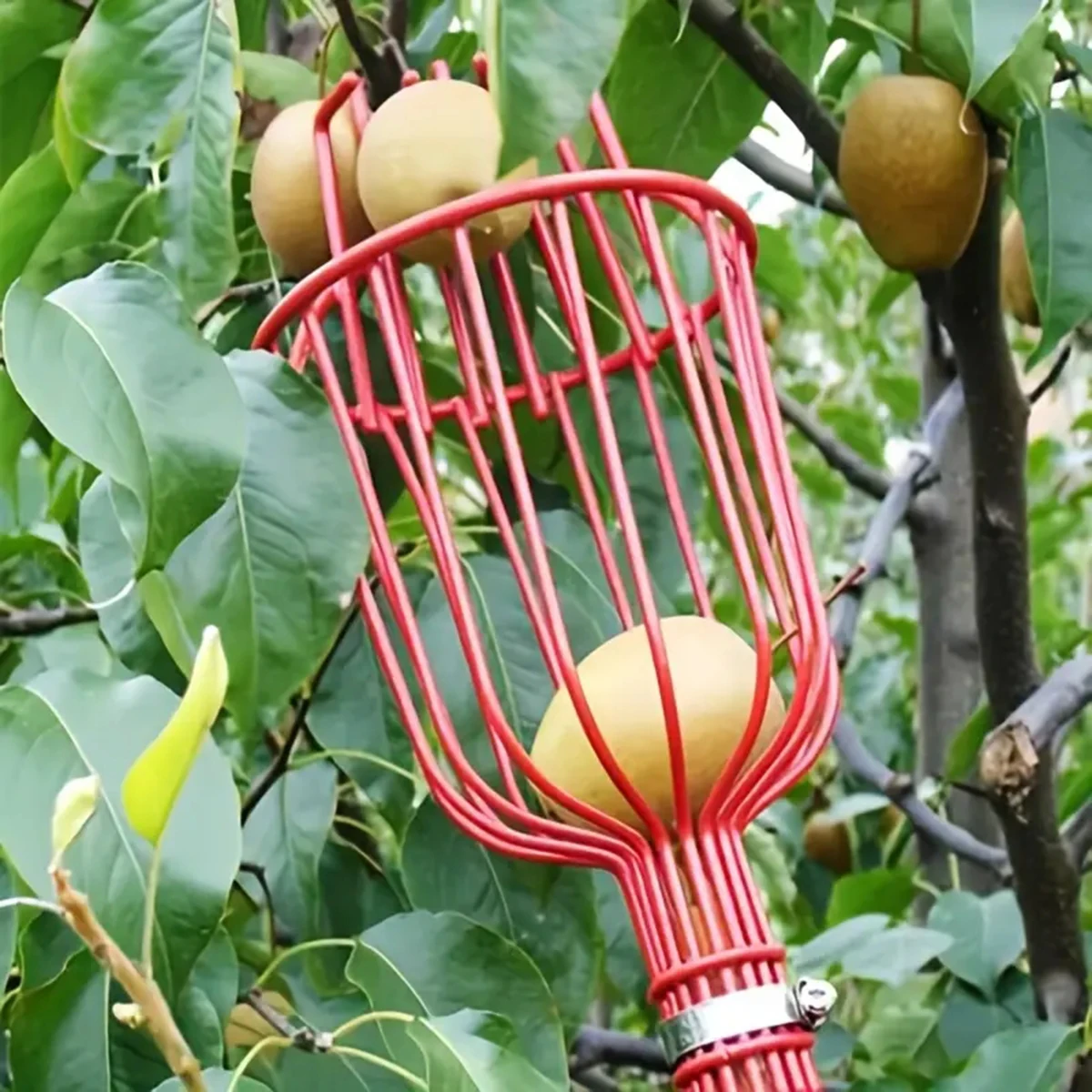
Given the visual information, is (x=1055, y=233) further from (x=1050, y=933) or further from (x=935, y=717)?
(x=935, y=717)

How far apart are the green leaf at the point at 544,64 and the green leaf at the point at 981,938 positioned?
49 centimetres

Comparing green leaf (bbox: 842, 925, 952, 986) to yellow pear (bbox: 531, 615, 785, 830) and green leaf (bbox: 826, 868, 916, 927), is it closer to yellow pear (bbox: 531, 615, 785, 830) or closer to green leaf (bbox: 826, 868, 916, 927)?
green leaf (bbox: 826, 868, 916, 927)

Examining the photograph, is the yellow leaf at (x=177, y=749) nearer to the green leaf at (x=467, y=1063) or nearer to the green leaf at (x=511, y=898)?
the green leaf at (x=467, y=1063)

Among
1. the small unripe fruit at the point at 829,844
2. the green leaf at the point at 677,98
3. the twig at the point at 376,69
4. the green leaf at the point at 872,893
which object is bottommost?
the green leaf at the point at 872,893

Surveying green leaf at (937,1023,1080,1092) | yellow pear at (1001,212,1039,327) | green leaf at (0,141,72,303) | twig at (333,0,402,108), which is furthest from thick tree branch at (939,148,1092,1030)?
green leaf at (0,141,72,303)

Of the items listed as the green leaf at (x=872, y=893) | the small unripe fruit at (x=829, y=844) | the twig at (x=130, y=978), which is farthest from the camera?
the small unripe fruit at (x=829, y=844)

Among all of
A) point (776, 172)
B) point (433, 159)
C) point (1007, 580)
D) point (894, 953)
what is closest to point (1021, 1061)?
point (894, 953)

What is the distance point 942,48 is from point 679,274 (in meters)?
0.29

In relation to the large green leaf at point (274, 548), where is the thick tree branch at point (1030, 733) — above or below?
below

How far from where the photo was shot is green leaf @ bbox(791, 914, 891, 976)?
643 millimetres

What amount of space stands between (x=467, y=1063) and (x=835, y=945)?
1.17 feet

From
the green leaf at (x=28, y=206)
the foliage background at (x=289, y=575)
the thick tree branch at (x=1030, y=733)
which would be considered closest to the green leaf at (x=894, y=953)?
the foliage background at (x=289, y=575)

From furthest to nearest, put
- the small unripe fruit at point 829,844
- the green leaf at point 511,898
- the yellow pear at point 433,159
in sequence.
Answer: the small unripe fruit at point 829,844 < the green leaf at point 511,898 < the yellow pear at point 433,159

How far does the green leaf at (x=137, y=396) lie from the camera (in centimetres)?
32
